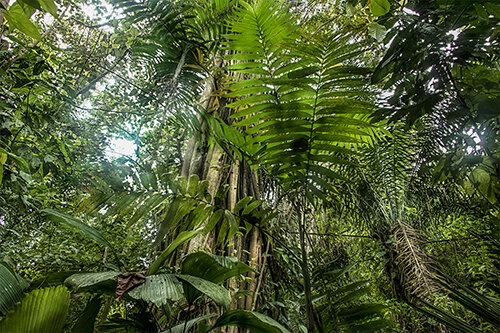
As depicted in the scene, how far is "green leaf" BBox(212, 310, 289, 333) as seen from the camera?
708mm

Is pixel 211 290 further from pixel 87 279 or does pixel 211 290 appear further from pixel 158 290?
pixel 87 279

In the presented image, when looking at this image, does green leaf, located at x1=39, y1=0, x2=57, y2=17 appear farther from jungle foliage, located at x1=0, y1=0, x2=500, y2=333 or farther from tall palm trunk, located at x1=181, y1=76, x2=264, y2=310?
tall palm trunk, located at x1=181, y1=76, x2=264, y2=310

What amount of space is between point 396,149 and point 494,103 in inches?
72.3

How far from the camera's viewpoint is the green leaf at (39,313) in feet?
1.56

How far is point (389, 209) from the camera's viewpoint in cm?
246

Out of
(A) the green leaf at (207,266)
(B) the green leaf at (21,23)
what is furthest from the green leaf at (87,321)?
(B) the green leaf at (21,23)

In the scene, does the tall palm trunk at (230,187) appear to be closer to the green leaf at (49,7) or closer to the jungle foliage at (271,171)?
the jungle foliage at (271,171)

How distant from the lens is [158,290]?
0.59 meters

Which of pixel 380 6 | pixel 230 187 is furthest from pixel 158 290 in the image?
pixel 230 187

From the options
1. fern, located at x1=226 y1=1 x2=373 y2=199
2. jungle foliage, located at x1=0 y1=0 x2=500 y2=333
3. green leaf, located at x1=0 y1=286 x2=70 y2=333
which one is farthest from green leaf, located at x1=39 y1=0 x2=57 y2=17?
green leaf, located at x1=0 y1=286 x2=70 y2=333

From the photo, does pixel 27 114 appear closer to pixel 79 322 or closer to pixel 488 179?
pixel 79 322

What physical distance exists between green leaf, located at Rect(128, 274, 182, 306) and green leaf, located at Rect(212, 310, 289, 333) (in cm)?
20

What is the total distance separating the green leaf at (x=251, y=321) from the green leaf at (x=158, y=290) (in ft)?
0.65

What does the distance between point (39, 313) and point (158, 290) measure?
8.6 inches
